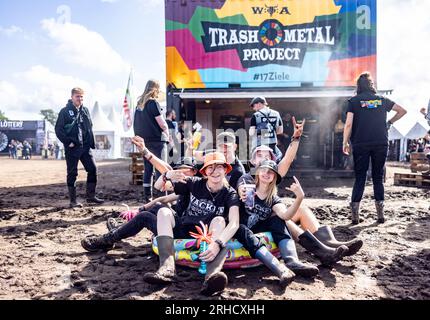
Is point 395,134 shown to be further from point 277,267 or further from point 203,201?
point 277,267

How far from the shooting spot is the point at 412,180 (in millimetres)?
8883

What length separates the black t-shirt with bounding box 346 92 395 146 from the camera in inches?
181

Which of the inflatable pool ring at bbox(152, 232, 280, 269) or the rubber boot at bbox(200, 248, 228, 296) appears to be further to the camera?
the inflatable pool ring at bbox(152, 232, 280, 269)

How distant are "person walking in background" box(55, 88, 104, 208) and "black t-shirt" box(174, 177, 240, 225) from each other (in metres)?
3.08

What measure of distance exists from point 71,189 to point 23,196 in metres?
2.20

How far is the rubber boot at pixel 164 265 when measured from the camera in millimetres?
2518

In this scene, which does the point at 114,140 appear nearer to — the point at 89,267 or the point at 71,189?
the point at 71,189

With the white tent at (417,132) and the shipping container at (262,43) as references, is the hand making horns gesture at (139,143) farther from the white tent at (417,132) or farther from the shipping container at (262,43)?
the white tent at (417,132)

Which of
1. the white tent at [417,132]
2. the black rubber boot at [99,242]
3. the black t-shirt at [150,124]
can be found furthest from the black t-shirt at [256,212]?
the white tent at [417,132]

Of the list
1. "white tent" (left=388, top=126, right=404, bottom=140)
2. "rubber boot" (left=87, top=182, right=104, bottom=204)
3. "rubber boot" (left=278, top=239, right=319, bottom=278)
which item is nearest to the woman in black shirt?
"rubber boot" (left=278, top=239, right=319, bottom=278)

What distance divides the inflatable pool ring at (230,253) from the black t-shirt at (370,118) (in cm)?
244

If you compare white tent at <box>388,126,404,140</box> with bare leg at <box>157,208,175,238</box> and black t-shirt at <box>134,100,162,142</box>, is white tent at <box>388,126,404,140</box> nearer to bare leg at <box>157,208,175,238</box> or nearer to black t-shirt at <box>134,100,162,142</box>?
black t-shirt at <box>134,100,162,142</box>

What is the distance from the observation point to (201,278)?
2791 mm
